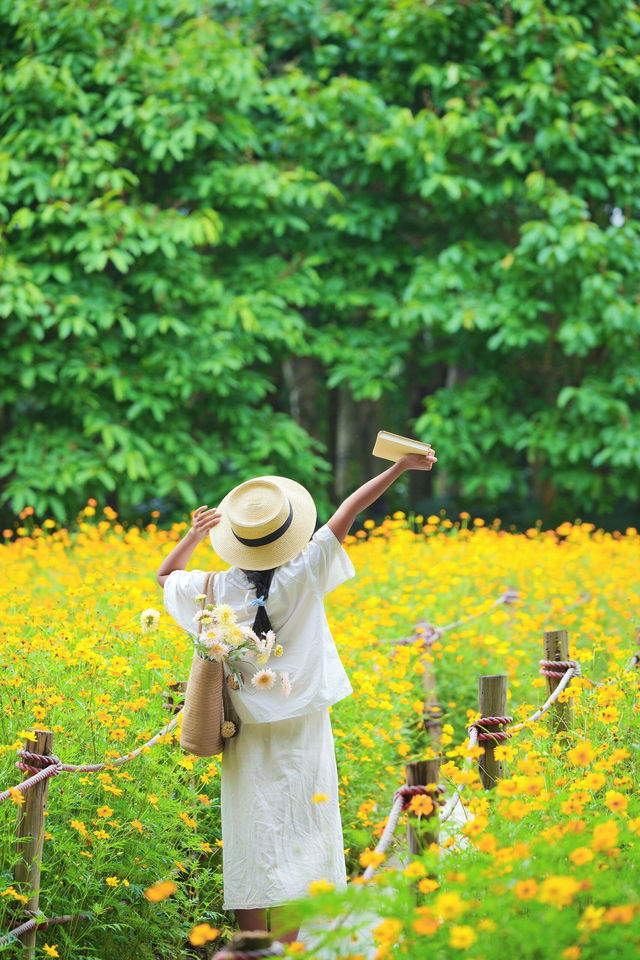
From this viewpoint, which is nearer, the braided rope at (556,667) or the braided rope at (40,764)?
the braided rope at (40,764)

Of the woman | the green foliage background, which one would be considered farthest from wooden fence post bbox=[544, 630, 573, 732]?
the green foliage background

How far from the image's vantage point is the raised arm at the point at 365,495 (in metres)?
2.58

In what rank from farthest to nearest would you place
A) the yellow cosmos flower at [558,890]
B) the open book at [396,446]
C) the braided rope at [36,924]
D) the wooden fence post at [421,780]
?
the open book at [396,446] → the braided rope at [36,924] → the wooden fence post at [421,780] → the yellow cosmos flower at [558,890]

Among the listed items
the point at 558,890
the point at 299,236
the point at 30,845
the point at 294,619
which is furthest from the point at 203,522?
the point at 299,236

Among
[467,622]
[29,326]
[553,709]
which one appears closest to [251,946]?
[553,709]

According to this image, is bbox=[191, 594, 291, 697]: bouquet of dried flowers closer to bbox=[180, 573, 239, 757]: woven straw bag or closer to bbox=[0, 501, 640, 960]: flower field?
bbox=[180, 573, 239, 757]: woven straw bag

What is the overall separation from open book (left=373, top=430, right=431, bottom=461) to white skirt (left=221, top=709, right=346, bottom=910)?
743 millimetres

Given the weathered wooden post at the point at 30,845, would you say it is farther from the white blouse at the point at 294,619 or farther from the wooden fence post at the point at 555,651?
the wooden fence post at the point at 555,651

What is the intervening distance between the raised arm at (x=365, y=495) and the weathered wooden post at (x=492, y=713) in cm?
61

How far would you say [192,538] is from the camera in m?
2.76

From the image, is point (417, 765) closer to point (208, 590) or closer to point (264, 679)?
point (264, 679)

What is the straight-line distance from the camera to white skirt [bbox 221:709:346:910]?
8.49 ft

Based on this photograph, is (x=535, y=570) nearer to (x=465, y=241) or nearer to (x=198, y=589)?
(x=198, y=589)

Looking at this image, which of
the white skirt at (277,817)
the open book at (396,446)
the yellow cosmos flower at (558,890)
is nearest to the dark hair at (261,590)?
the white skirt at (277,817)
